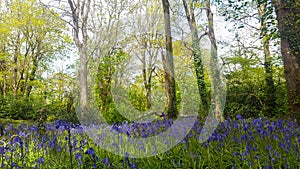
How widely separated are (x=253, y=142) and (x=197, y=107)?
25.4 feet

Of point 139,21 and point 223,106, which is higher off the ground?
point 139,21

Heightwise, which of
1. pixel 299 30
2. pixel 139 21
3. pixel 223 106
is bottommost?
pixel 223 106

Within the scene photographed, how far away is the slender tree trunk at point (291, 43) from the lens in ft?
17.7

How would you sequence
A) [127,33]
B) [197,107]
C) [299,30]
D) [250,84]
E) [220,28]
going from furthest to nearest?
[127,33]
[220,28]
[197,107]
[250,84]
[299,30]

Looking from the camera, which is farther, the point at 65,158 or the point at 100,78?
the point at 100,78

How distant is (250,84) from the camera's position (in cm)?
920

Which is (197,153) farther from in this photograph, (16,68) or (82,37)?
(16,68)

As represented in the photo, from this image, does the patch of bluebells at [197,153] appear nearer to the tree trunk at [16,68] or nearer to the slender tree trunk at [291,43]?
the slender tree trunk at [291,43]

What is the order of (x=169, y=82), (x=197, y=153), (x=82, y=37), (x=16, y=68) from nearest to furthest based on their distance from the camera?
1. (x=197, y=153)
2. (x=169, y=82)
3. (x=82, y=37)
4. (x=16, y=68)

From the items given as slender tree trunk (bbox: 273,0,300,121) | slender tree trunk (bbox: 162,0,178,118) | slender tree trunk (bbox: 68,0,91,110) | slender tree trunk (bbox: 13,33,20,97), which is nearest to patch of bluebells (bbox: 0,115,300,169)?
slender tree trunk (bbox: 273,0,300,121)

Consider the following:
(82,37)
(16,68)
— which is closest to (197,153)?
(82,37)

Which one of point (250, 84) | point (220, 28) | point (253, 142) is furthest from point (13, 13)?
point (253, 142)

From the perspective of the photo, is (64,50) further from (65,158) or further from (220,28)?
(65,158)

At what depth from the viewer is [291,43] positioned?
18.2 feet
